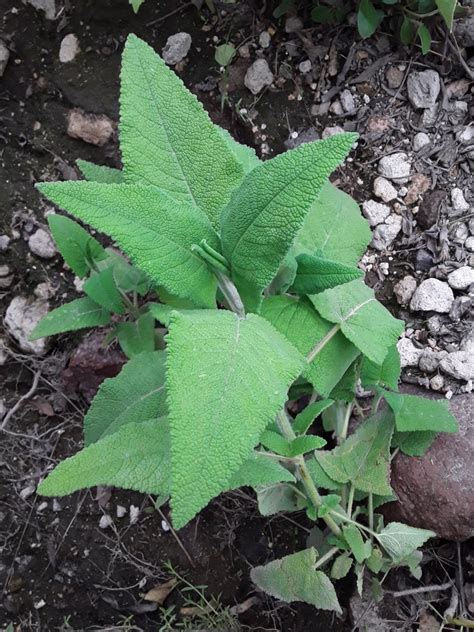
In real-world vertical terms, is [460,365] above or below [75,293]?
below

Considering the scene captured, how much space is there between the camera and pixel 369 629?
1.76 m

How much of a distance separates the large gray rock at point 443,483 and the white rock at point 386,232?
474 mm

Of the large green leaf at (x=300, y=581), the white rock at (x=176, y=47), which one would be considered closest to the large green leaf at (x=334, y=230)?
the large green leaf at (x=300, y=581)

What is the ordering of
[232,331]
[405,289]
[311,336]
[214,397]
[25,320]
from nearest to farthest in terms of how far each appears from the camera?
[214,397] < [232,331] < [311,336] < [405,289] < [25,320]

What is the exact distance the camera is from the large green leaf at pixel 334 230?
1.51 metres

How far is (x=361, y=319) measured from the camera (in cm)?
146

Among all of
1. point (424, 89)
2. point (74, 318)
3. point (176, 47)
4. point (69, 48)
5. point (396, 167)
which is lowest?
point (396, 167)

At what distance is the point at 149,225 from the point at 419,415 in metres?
0.84

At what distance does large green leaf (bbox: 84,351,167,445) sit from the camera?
1396 mm

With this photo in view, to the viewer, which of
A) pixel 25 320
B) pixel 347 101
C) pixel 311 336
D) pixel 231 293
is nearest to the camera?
pixel 231 293

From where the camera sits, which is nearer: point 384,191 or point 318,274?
point 318,274

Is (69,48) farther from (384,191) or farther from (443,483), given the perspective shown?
(443,483)

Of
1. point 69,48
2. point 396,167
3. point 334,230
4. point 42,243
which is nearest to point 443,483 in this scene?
point 334,230

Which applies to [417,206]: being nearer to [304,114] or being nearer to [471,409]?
[304,114]
